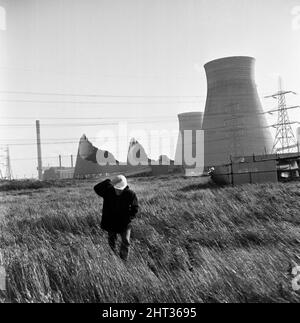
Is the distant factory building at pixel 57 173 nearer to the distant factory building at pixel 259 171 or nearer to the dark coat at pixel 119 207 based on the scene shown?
the distant factory building at pixel 259 171

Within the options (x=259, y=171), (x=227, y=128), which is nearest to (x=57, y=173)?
(x=227, y=128)

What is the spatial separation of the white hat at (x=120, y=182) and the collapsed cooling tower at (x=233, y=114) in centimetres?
2304

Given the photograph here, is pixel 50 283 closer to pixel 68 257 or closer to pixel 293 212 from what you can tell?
pixel 68 257

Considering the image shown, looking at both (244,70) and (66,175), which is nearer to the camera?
(244,70)

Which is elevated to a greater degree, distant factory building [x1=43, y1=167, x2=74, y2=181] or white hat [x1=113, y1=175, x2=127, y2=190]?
white hat [x1=113, y1=175, x2=127, y2=190]

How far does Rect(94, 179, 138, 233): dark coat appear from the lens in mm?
3068

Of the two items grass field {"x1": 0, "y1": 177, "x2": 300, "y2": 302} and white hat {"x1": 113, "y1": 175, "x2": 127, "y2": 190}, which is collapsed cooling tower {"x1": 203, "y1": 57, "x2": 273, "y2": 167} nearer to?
grass field {"x1": 0, "y1": 177, "x2": 300, "y2": 302}

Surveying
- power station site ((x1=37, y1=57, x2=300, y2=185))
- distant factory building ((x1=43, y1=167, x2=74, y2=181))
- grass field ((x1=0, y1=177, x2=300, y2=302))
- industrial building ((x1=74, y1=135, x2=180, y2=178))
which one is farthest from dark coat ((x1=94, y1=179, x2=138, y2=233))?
distant factory building ((x1=43, y1=167, x2=74, y2=181))

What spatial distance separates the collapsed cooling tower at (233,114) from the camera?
2500 cm

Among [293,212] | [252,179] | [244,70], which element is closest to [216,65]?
[244,70]

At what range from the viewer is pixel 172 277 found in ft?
7.70

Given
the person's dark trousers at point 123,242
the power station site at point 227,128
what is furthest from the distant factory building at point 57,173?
the person's dark trousers at point 123,242

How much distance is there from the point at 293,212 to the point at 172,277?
2.73 m

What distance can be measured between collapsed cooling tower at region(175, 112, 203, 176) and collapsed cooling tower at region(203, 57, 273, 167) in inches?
81.8
